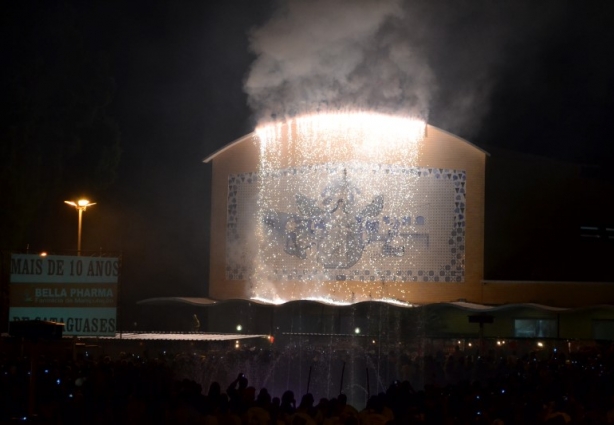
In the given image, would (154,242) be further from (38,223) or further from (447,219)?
(447,219)

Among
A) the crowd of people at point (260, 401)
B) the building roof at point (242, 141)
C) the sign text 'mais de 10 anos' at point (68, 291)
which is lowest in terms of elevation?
the crowd of people at point (260, 401)

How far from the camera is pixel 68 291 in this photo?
2092cm

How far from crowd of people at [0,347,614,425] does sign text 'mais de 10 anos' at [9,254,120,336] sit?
4.17m

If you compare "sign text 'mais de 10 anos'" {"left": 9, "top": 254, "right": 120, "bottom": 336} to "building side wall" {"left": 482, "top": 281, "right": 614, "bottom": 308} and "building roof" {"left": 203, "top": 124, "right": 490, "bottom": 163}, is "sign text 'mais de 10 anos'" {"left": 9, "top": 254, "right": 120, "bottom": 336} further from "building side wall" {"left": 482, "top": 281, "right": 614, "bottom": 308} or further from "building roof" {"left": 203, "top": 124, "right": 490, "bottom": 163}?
"building roof" {"left": 203, "top": 124, "right": 490, "bottom": 163}

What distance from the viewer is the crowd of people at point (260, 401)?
37.9ft

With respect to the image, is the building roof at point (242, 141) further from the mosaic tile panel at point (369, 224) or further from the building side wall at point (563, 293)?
the building side wall at point (563, 293)

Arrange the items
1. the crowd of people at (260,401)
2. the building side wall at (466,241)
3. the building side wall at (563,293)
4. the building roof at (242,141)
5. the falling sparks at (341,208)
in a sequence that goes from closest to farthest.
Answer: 1. the crowd of people at (260,401)
2. the building side wall at (563,293)
3. the building side wall at (466,241)
4. the falling sparks at (341,208)
5. the building roof at (242,141)

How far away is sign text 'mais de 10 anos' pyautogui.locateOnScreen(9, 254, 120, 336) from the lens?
20656 millimetres

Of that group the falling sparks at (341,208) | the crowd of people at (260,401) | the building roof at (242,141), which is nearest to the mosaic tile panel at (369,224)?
the falling sparks at (341,208)

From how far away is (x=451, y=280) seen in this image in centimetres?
3859

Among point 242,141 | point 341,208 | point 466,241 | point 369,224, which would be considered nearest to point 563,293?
point 466,241

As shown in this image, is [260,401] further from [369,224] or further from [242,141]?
[242,141]

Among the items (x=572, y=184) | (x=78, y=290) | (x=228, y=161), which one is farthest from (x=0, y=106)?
(x=572, y=184)

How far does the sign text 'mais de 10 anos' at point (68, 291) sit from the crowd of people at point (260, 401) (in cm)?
417
